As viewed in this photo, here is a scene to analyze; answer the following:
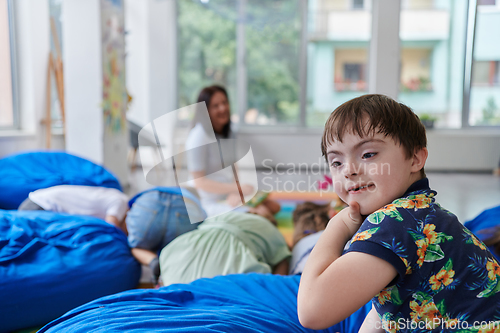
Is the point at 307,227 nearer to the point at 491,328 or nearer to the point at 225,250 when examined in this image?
the point at 225,250

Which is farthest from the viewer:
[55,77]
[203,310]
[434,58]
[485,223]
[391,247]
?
[434,58]

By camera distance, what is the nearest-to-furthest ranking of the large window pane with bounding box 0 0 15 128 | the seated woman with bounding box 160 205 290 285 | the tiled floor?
the seated woman with bounding box 160 205 290 285 < the tiled floor < the large window pane with bounding box 0 0 15 128

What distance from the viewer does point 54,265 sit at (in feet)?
5.28

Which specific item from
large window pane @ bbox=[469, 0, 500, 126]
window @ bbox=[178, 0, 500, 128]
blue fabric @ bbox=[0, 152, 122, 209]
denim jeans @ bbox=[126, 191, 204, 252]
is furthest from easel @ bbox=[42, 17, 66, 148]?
large window pane @ bbox=[469, 0, 500, 126]

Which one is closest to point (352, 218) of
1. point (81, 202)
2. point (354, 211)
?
point (354, 211)

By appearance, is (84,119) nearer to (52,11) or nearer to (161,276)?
(52,11)

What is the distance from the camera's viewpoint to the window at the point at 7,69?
4.12 meters

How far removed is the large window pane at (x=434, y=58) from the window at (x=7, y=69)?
16.0 feet

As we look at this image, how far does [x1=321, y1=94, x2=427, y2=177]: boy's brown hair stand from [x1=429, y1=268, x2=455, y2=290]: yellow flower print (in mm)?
182

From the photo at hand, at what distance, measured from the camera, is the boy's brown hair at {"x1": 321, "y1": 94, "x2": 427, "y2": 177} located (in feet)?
2.12

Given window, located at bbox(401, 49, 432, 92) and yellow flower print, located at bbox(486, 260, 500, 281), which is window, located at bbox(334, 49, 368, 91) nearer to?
window, located at bbox(401, 49, 432, 92)

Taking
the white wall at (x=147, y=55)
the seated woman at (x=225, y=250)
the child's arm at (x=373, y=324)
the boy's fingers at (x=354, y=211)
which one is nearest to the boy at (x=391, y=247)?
the boy's fingers at (x=354, y=211)

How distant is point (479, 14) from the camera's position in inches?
224

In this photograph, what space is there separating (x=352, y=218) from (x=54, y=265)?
4.41ft
